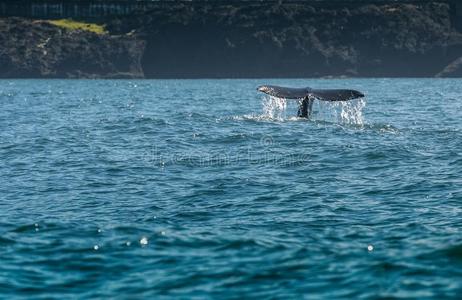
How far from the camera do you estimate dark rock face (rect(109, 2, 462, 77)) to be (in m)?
181

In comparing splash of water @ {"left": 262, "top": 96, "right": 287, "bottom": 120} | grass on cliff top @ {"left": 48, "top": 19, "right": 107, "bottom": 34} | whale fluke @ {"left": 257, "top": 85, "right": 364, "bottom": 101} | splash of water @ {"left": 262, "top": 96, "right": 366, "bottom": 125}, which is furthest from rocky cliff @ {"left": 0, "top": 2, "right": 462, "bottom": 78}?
whale fluke @ {"left": 257, "top": 85, "right": 364, "bottom": 101}

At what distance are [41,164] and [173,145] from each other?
6580mm

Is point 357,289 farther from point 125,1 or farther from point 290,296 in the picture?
point 125,1

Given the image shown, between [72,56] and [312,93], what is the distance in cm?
14918

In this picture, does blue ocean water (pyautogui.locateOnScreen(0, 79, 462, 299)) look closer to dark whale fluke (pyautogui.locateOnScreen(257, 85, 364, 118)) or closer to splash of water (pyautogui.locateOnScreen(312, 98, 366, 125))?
dark whale fluke (pyautogui.locateOnScreen(257, 85, 364, 118))

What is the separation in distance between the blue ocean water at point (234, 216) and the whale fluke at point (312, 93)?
1.54 metres

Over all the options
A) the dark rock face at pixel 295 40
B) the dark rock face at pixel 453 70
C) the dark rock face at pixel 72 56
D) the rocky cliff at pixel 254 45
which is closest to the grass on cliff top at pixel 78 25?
the rocky cliff at pixel 254 45

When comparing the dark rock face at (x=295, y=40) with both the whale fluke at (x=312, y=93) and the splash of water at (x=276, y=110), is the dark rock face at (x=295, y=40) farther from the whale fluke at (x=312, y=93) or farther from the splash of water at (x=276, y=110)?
the whale fluke at (x=312, y=93)

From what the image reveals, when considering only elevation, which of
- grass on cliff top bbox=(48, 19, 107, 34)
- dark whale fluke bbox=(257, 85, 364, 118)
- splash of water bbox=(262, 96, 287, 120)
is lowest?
splash of water bbox=(262, 96, 287, 120)

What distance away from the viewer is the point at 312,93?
3816 cm

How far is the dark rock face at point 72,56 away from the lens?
182 m

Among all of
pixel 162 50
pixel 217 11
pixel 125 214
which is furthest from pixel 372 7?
pixel 125 214

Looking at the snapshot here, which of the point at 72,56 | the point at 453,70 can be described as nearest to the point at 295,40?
the point at 453,70

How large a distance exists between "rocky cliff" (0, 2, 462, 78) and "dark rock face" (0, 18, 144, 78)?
7.9 inches
